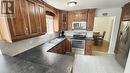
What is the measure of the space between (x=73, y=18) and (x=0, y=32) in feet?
10.1

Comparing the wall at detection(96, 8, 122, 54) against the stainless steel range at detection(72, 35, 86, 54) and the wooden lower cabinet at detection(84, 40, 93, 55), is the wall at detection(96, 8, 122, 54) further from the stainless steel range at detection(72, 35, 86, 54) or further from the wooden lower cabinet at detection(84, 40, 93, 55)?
the stainless steel range at detection(72, 35, 86, 54)

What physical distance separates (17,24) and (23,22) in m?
0.16

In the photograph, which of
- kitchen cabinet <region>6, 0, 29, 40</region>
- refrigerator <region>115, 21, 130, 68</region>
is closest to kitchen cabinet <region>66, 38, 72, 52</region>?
refrigerator <region>115, 21, 130, 68</region>

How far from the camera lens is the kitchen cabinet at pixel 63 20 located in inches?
149

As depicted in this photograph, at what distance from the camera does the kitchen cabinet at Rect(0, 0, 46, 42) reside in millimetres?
1223

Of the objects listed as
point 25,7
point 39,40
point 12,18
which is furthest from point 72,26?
point 12,18

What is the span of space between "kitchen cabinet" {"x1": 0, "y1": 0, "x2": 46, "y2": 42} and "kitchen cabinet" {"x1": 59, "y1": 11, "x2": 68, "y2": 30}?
6.05 ft

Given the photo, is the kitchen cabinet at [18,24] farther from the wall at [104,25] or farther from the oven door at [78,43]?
the wall at [104,25]

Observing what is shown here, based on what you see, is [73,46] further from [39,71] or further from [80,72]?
[39,71]

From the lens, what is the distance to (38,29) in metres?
1.98

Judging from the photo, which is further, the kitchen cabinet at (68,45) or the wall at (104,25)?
the wall at (104,25)

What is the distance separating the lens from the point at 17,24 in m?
1.33


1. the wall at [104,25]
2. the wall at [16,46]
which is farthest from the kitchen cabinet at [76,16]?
the wall at [104,25]

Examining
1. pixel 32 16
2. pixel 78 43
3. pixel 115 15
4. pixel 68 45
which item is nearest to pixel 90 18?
pixel 115 15
